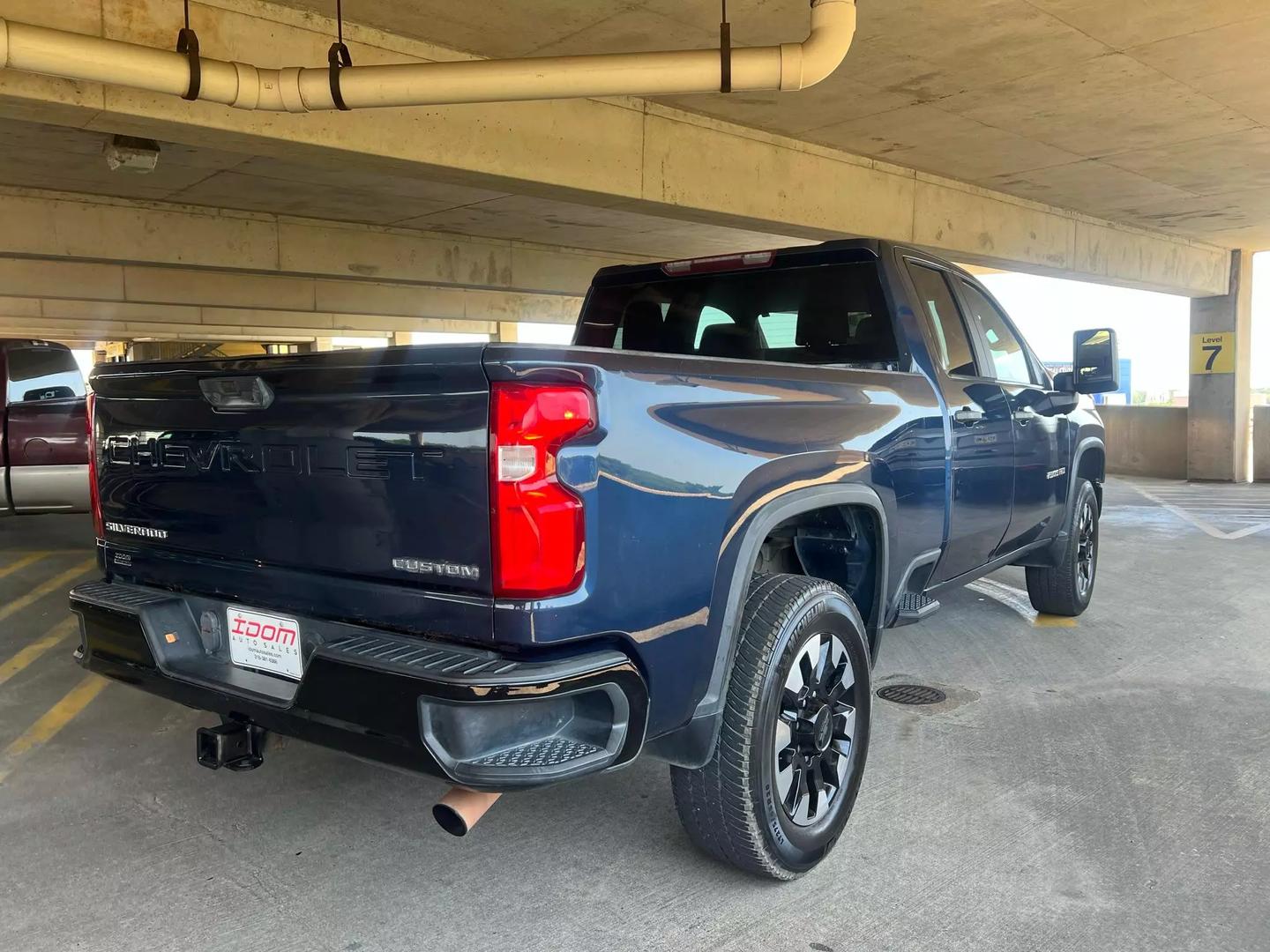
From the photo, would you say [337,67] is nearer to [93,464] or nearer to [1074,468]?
[93,464]

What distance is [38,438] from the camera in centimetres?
941

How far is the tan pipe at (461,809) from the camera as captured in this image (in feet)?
7.72

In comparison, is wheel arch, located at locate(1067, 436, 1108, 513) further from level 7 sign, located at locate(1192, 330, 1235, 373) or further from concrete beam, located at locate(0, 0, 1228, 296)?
level 7 sign, located at locate(1192, 330, 1235, 373)

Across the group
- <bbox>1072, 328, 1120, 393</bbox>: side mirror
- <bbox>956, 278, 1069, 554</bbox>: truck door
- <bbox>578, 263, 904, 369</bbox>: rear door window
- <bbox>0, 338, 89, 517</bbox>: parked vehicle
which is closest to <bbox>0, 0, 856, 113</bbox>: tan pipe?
<bbox>578, 263, 904, 369</bbox>: rear door window

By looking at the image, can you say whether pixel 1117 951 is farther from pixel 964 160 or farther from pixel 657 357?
pixel 964 160

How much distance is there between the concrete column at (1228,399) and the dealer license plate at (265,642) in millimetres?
19527

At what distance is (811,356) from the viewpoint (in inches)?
166

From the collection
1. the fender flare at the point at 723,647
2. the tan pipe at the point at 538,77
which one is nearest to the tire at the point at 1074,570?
the tan pipe at the point at 538,77

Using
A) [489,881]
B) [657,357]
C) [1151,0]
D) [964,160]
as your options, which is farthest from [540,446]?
[964,160]

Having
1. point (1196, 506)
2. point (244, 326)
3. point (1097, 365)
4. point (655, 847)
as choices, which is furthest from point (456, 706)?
point (244, 326)

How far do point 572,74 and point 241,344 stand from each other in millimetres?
39207

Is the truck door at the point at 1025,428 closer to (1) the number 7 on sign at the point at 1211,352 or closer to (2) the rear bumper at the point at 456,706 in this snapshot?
(2) the rear bumper at the point at 456,706

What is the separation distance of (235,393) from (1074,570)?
17.5 feet

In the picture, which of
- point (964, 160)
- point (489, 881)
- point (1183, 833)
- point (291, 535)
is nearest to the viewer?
point (291, 535)
